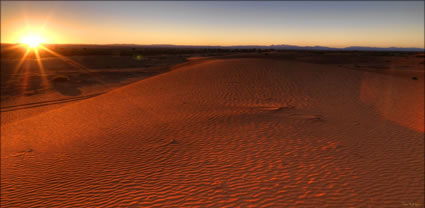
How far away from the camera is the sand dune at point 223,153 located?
550 centimetres

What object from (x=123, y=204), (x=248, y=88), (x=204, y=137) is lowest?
(x=123, y=204)

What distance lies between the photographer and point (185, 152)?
739 centimetres

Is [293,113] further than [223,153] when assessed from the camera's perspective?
Yes

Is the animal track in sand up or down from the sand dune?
up

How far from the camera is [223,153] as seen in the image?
23.6ft

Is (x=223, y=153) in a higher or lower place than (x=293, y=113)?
lower

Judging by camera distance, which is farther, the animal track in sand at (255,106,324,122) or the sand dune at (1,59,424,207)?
the animal track in sand at (255,106,324,122)

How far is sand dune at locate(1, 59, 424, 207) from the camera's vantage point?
5500mm

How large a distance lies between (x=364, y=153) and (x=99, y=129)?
10.8m

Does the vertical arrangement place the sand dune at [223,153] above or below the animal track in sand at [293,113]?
below

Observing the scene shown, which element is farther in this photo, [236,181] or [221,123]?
[221,123]

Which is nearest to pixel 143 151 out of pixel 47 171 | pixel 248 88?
pixel 47 171

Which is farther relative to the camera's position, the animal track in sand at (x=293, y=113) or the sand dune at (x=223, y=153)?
the animal track in sand at (x=293, y=113)

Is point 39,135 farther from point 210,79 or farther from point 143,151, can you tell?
point 210,79
